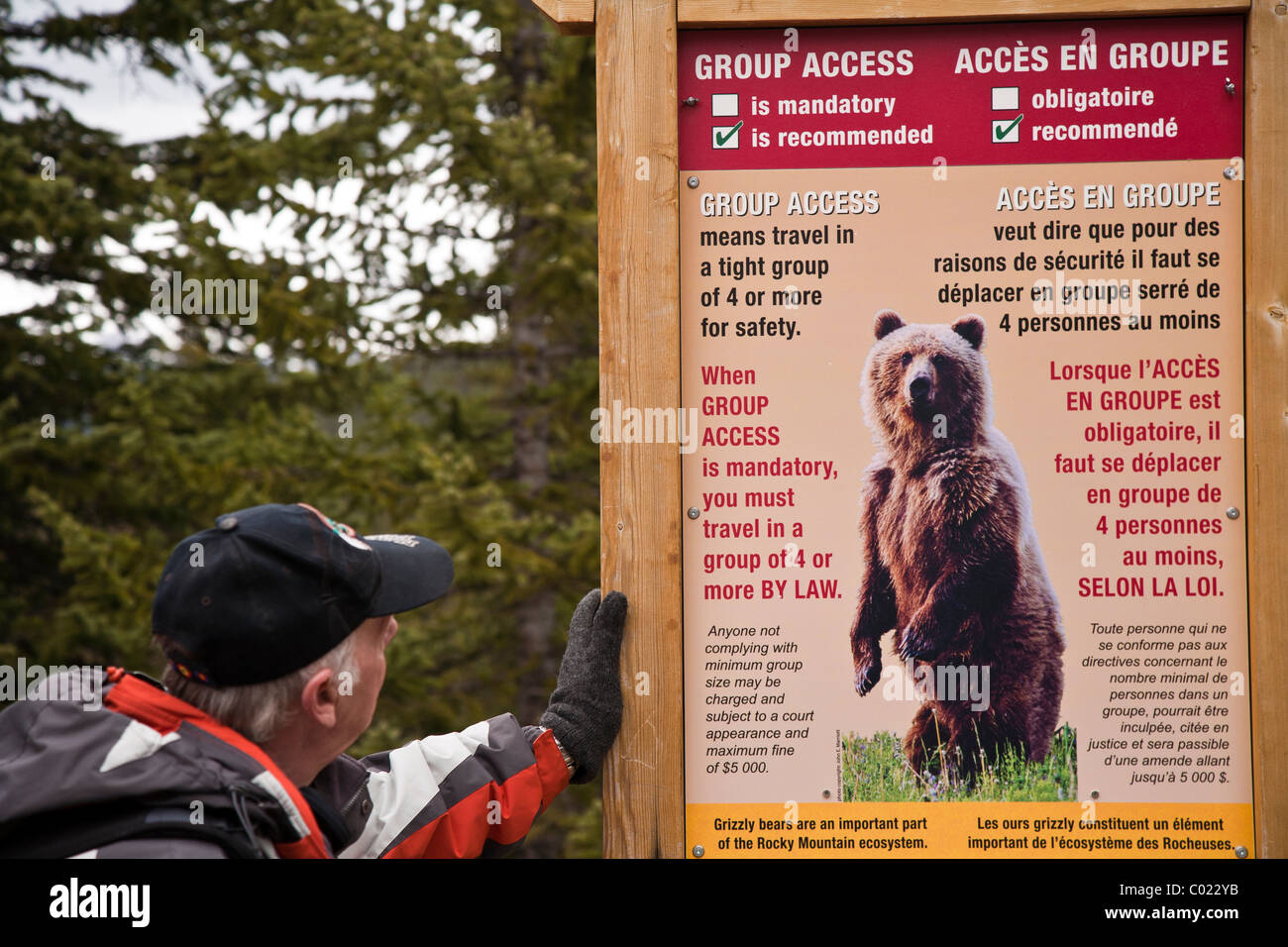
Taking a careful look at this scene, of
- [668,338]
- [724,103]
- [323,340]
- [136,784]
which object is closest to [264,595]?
[136,784]

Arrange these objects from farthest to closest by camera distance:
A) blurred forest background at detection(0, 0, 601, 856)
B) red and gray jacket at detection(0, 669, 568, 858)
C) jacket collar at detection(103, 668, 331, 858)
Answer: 1. blurred forest background at detection(0, 0, 601, 856)
2. jacket collar at detection(103, 668, 331, 858)
3. red and gray jacket at detection(0, 669, 568, 858)

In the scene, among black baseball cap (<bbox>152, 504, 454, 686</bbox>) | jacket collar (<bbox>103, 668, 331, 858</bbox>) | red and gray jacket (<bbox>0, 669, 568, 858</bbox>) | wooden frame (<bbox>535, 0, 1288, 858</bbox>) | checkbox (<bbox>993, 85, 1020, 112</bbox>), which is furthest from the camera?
checkbox (<bbox>993, 85, 1020, 112</bbox>)

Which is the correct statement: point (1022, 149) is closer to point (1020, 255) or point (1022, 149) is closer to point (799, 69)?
point (1020, 255)

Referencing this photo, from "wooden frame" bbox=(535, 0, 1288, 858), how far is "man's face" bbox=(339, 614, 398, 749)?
0.70 meters

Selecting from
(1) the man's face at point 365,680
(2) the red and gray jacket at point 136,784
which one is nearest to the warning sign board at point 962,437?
(1) the man's face at point 365,680

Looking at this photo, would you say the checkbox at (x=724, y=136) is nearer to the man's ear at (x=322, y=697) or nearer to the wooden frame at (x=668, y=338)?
the wooden frame at (x=668, y=338)

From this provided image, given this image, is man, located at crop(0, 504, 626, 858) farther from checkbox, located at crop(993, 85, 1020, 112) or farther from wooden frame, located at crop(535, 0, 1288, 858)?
checkbox, located at crop(993, 85, 1020, 112)

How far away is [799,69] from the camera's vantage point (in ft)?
9.61

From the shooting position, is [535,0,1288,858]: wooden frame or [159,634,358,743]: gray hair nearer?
[159,634,358,743]: gray hair

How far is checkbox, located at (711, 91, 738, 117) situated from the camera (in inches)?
115

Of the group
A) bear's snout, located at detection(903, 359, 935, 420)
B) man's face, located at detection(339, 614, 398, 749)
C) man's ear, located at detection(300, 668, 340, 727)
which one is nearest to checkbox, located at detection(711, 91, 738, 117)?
bear's snout, located at detection(903, 359, 935, 420)

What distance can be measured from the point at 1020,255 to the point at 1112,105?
1.54 feet

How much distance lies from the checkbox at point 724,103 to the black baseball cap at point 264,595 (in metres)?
1.52

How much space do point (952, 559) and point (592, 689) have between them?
103cm
